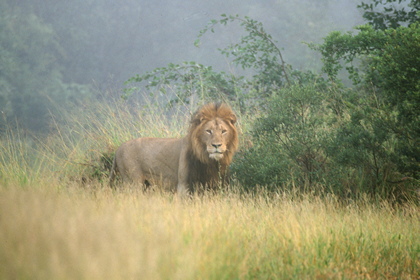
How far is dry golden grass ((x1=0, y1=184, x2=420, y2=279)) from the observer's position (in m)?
2.81

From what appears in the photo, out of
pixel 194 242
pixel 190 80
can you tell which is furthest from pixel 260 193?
pixel 190 80

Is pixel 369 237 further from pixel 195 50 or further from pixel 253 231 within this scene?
pixel 195 50

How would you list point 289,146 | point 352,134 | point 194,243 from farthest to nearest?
point 289,146, point 352,134, point 194,243

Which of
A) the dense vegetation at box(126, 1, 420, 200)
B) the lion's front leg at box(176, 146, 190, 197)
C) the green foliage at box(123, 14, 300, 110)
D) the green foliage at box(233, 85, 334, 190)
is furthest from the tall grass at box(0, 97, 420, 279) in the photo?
the green foliage at box(123, 14, 300, 110)

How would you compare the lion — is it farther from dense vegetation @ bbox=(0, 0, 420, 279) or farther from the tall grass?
the tall grass

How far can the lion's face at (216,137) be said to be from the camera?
601cm

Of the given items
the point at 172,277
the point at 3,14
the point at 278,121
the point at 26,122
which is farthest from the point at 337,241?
the point at 3,14

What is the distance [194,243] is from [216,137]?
8.67 feet

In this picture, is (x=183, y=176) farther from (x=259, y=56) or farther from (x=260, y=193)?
(x=259, y=56)

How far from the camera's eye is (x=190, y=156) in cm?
645

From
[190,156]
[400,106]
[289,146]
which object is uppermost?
[400,106]

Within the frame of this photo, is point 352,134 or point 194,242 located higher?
point 352,134

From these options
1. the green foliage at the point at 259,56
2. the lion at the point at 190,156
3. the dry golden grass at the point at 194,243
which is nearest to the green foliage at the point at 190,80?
the green foliage at the point at 259,56

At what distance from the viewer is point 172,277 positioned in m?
2.90
